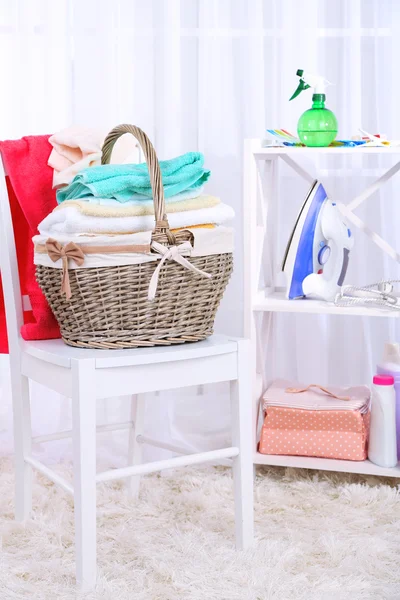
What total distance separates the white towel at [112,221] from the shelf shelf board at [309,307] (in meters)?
0.44

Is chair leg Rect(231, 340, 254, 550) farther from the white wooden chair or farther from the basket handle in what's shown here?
the basket handle

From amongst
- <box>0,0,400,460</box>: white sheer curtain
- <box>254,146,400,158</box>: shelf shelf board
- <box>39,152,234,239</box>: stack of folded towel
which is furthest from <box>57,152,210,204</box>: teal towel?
<box>0,0,400,460</box>: white sheer curtain

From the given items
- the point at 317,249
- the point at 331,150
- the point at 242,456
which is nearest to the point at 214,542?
the point at 242,456

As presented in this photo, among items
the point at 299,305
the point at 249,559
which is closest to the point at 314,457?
the point at 299,305

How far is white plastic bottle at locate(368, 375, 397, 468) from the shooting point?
5.99ft

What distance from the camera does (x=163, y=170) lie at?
1.44 metres

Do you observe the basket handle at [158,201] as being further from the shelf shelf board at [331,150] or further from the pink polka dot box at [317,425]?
the pink polka dot box at [317,425]

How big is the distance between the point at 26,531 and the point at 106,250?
0.59 meters

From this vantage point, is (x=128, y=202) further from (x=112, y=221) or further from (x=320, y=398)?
(x=320, y=398)

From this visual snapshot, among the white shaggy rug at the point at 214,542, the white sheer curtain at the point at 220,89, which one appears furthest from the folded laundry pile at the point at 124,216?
the white sheer curtain at the point at 220,89

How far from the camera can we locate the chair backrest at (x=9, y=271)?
157 centimetres

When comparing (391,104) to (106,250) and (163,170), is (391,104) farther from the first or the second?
(106,250)

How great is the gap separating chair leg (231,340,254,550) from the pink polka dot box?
41 cm

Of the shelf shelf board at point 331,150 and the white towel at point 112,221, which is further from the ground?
A: the shelf shelf board at point 331,150
